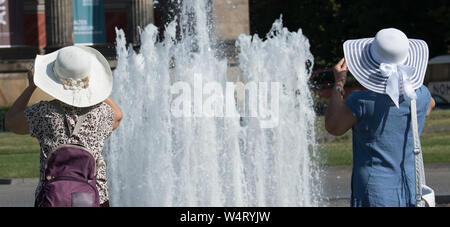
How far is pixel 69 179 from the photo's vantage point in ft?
13.8

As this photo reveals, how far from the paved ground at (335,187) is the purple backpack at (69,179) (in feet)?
18.4

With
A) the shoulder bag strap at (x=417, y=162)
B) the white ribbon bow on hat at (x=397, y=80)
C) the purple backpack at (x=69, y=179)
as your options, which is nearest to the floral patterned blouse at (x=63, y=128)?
the purple backpack at (x=69, y=179)

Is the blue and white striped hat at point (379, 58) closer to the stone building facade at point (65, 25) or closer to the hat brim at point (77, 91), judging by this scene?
the hat brim at point (77, 91)

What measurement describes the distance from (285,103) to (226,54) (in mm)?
16814

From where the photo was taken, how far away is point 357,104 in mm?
4363

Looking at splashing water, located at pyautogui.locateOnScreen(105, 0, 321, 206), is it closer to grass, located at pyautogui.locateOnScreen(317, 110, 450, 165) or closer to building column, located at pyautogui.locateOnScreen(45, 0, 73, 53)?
grass, located at pyautogui.locateOnScreen(317, 110, 450, 165)

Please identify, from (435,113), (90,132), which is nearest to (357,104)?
(90,132)

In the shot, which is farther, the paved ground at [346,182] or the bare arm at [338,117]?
the paved ground at [346,182]

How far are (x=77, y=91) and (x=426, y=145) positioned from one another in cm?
1271

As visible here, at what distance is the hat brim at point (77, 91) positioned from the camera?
14.5 ft

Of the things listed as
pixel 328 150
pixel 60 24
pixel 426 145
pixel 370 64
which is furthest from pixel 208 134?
pixel 60 24

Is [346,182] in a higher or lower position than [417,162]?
lower

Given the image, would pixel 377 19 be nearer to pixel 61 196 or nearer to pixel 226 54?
pixel 226 54

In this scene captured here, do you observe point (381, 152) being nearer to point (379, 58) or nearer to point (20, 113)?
point (379, 58)
